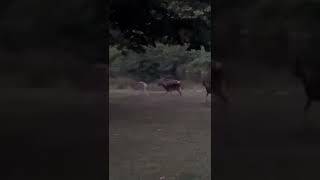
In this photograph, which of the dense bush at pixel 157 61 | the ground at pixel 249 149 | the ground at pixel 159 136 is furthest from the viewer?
the dense bush at pixel 157 61

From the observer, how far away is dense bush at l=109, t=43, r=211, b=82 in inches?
176

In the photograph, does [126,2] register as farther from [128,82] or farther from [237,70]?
[237,70]

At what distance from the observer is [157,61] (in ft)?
16.1

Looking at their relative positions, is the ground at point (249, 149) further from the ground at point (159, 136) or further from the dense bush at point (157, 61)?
the dense bush at point (157, 61)

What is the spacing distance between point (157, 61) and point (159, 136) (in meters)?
1.25

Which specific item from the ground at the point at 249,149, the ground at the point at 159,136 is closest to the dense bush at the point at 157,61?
the ground at the point at 159,136

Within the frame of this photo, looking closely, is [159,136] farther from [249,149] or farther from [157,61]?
[249,149]

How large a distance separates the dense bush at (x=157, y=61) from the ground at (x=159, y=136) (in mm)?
190

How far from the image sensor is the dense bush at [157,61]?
176 inches

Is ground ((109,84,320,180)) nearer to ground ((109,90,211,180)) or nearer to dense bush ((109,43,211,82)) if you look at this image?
ground ((109,90,211,180))

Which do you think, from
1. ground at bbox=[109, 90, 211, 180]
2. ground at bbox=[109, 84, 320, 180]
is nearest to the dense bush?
ground at bbox=[109, 90, 211, 180]
